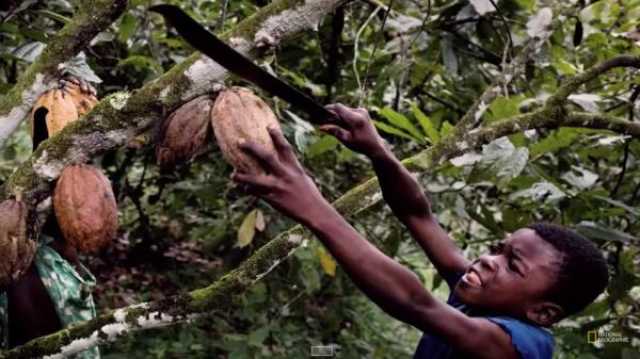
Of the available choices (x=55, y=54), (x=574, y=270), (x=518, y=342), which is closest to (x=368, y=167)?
(x=574, y=270)

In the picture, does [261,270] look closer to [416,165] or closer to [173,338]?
[416,165]

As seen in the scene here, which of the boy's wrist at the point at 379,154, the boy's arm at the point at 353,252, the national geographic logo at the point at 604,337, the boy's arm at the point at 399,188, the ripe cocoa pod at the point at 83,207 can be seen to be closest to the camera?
the boy's arm at the point at 353,252

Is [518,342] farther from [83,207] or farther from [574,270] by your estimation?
[83,207]

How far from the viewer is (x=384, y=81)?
2541 millimetres

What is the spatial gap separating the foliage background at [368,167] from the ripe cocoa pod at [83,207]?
0.37m

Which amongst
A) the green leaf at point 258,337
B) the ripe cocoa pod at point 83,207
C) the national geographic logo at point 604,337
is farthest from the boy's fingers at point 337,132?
the green leaf at point 258,337

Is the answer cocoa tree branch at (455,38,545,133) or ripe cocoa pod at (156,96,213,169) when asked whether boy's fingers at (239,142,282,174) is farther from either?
cocoa tree branch at (455,38,545,133)

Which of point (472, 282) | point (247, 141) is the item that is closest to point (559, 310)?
point (472, 282)

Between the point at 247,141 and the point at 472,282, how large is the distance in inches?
27.7

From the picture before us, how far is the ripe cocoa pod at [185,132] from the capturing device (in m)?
0.88

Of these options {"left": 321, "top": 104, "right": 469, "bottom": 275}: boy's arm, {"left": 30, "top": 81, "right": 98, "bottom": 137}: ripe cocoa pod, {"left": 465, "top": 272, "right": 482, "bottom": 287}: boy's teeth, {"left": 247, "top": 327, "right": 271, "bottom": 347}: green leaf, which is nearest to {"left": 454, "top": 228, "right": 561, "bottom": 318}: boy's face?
{"left": 465, "top": 272, "right": 482, "bottom": 287}: boy's teeth

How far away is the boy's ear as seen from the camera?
4.47 ft

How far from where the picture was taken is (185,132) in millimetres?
882

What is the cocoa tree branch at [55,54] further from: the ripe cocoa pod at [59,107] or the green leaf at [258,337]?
the green leaf at [258,337]
